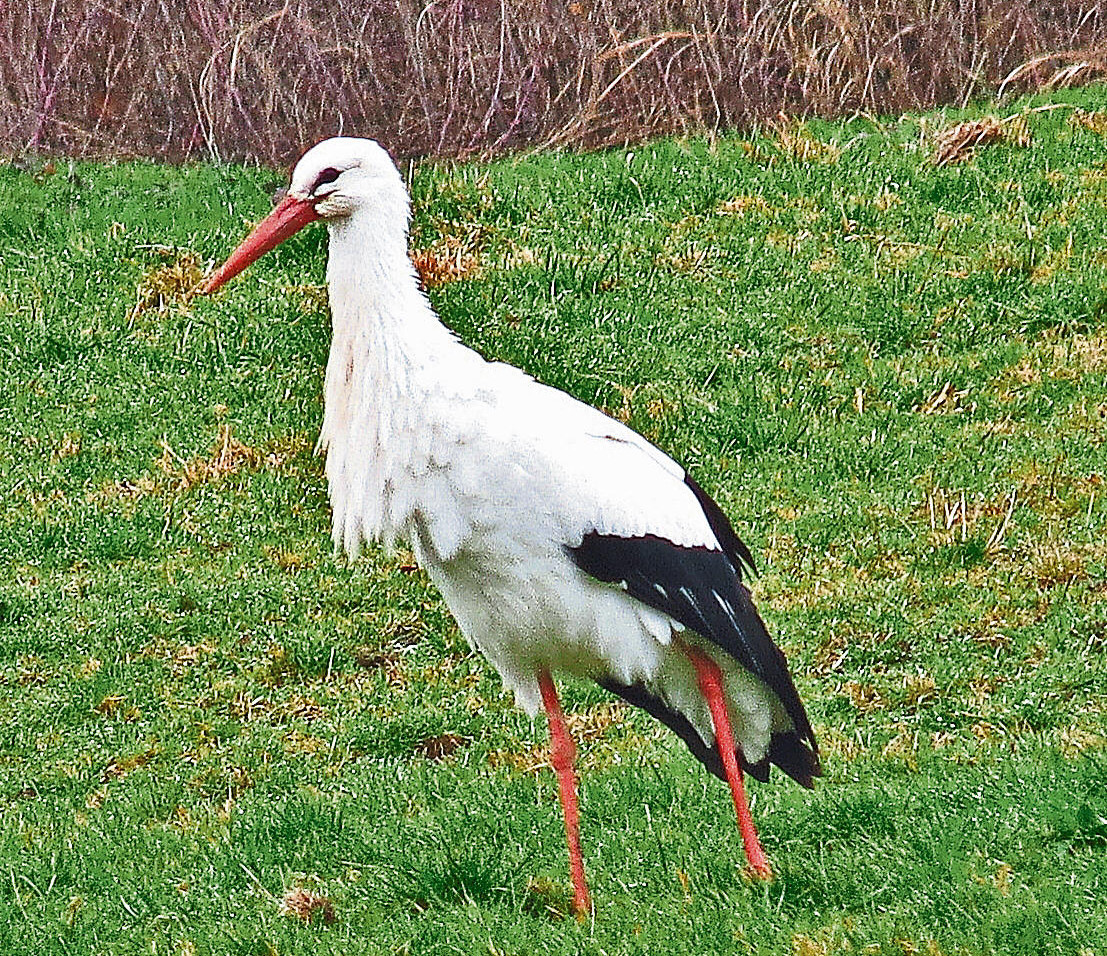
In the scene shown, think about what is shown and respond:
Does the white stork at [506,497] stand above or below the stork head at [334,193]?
below

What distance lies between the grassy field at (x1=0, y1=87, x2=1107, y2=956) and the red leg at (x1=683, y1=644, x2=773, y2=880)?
0.34 feet

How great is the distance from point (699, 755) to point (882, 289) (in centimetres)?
433

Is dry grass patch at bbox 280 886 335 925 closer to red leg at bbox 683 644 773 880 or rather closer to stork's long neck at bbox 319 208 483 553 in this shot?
stork's long neck at bbox 319 208 483 553

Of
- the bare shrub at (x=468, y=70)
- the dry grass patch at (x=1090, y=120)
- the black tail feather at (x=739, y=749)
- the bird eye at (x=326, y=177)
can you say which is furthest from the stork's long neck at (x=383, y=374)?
the dry grass patch at (x=1090, y=120)

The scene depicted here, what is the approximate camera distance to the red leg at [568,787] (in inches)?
185

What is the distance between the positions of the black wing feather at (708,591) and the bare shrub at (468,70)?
6.02 meters

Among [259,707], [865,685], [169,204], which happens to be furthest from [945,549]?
[169,204]

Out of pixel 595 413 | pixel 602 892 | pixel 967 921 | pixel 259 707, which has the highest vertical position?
pixel 595 413

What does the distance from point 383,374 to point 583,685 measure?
2.46 meters

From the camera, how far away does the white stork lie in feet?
15.0

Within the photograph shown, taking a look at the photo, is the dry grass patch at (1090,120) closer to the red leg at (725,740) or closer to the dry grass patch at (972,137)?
the dry grass patch at (972,137)

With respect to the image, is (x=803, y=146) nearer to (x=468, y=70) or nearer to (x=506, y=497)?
(x=468, y=70)

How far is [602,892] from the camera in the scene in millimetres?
4801

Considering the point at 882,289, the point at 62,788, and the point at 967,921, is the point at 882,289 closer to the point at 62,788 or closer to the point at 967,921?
the point at 62,788
